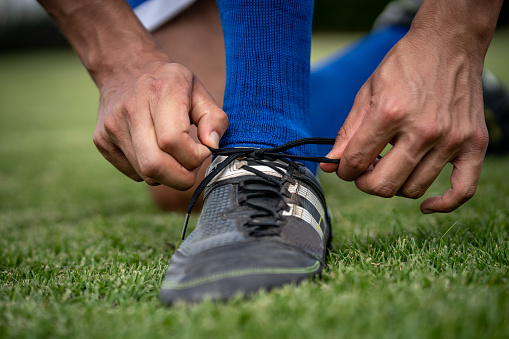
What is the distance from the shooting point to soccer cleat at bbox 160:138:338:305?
0.70m

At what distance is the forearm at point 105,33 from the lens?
3.51ft

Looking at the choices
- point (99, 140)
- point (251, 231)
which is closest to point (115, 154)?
point (99, 140)

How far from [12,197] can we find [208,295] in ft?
6.45

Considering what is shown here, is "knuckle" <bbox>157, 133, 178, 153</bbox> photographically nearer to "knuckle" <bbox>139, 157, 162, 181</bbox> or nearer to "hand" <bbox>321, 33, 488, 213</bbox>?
"knuckle" <bbox>139, 157, 162, 181</bbox>

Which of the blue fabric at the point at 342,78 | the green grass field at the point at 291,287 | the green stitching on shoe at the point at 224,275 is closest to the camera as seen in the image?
the green grass field at the point at 291,287

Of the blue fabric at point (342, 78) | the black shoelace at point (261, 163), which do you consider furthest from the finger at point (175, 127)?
the blue fabric at point (342, 78)

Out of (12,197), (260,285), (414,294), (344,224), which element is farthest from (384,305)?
(12,197)

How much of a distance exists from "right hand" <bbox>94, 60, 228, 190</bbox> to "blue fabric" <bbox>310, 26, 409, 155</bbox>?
1160mm

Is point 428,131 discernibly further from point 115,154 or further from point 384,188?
point 115,154

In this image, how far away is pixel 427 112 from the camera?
809 mm

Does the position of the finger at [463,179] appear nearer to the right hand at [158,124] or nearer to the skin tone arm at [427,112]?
the skin tone arm at [427,112]

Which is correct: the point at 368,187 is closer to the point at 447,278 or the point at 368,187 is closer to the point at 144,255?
the point at 447,278

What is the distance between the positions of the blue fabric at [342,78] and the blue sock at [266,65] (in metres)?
0.92

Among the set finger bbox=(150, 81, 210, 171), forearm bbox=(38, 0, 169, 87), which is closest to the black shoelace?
finger bbox=(150, 81, 210, 171)
